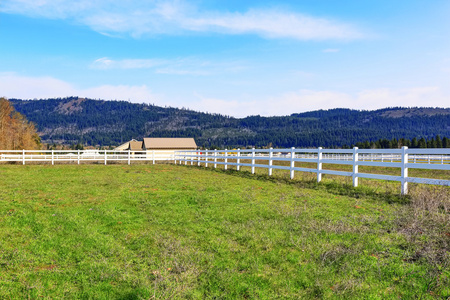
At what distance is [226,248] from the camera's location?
6.15 m

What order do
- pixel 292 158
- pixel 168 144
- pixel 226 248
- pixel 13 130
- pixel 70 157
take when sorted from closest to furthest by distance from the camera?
pixel 226 248 < pixel 292 158 < pixel 70 157 < pixel 13 130 < pixel 168 144

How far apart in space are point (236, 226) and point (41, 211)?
4.96 metres

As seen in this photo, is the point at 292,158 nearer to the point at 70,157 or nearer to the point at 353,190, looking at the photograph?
the point at 353,190

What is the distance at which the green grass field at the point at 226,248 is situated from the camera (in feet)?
15.2

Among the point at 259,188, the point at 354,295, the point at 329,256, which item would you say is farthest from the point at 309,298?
the point at 259,188

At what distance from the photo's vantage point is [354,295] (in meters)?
4.44

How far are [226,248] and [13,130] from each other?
55259 millimetres

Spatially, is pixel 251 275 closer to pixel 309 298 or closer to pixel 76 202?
pixel 309 298

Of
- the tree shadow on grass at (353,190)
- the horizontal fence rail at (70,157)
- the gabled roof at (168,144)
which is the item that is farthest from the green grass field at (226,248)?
the gabled roof at (168,144)

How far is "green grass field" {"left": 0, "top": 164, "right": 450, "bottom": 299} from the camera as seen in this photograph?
4633 mm

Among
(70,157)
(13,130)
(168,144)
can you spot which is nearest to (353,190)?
(70,157)

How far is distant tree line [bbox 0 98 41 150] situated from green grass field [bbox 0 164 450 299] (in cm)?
4437

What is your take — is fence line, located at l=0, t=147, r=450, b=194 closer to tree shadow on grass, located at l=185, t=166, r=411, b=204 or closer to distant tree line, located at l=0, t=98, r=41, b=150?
tree shadow on grass, located at l=185, t=166, r=411, b=204

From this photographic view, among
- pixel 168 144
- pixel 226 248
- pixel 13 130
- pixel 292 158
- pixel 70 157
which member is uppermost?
pixel 13 130
